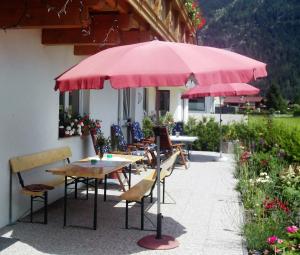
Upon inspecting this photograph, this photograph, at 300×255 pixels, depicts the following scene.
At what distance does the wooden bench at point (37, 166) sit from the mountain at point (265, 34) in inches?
4301

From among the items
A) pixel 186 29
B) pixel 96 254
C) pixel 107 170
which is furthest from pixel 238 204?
pixel 186 29

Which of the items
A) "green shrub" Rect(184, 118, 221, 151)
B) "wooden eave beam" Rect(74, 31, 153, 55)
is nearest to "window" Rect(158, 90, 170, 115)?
"green shrub" Rect(184, 118, 221, 151)

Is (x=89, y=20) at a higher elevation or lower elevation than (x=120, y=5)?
lower

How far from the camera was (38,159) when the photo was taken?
6426 millimetres

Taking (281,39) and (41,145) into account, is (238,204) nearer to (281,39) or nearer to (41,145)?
(41,145)

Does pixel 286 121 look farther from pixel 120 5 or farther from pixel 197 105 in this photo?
pixel 197 105

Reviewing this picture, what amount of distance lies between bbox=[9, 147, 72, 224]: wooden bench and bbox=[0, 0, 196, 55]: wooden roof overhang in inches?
66.2

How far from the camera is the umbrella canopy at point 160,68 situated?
165 inches

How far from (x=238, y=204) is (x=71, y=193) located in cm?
292

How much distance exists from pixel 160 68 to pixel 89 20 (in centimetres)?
151

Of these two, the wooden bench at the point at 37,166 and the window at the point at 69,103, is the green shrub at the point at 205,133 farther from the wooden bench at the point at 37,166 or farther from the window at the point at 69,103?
the wooden bench at the point at 37,166

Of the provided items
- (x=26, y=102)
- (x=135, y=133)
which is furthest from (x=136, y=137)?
(x=26, y=102)

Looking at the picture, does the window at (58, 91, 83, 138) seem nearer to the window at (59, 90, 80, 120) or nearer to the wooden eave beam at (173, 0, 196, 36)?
the window at (59, 90, 80, 120)

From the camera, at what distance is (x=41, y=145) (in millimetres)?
6746
